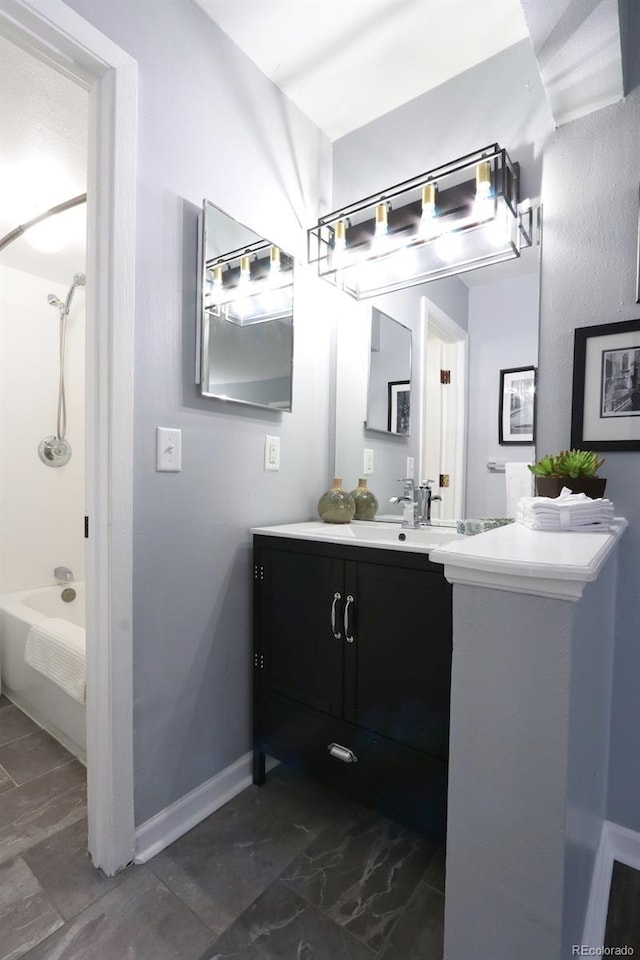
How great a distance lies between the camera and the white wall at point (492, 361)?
153 centimetres

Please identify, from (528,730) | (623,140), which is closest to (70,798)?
(528,730)

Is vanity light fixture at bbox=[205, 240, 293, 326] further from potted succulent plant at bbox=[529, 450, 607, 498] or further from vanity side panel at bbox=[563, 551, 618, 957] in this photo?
vanity side panel at bbox=[563, 551, 618, 957]

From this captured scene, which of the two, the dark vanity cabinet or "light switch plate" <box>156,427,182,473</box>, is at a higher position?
"light switch plate" <box>156,427,182,473</box>

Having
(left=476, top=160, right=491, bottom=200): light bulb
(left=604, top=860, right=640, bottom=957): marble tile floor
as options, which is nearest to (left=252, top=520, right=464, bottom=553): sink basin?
(left=604, top=860, right=640, bottom=957): marble tile floor

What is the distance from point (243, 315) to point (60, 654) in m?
1.52

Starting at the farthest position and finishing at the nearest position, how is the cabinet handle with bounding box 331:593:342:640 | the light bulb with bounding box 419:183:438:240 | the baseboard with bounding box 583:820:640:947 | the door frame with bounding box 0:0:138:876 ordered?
the light bulb with bounding box 419:183:438:240
the cabinet handle with bounding box 331:593:342:640
the door frame with bounding box 0:0:138:876
the baseboard with bounding box 583:820:640:947

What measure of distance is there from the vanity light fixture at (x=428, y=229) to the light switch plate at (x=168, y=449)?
39.3 inches

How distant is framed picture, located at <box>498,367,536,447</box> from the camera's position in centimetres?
152

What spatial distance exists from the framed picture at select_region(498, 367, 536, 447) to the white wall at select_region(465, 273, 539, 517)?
2cm

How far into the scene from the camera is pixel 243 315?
161 cm

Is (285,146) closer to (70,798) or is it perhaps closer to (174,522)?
(174,522)

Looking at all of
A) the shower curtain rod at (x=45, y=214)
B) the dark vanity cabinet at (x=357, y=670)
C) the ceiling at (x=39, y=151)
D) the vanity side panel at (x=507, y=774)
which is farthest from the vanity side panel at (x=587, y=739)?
the shower curtain rod at (x=45, y=214)

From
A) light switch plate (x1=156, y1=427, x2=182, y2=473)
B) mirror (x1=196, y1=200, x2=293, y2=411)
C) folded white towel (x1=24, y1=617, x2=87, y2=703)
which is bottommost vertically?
folded white towel (x1=24, y1=617, x2=87, y2=703)

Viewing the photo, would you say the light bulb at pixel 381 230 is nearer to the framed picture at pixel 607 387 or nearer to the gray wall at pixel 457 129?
the gray wall at pixel 457 129
